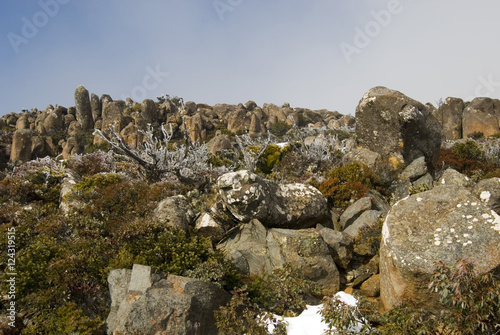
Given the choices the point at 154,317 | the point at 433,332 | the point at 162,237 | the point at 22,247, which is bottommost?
the point at 433,332

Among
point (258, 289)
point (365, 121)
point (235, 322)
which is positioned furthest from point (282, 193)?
point (365, 121)

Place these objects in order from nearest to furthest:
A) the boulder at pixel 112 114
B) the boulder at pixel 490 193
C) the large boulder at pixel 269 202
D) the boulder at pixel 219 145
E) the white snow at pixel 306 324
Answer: the white snow at pixel 306 324, the boulder at pixel 490 193, the large boulder at pixel 269 202, the boulder at pixel 219 145, the boulder at pixel 112 114

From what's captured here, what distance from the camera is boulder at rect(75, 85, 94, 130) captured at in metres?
63.6

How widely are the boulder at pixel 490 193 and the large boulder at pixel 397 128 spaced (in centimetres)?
417

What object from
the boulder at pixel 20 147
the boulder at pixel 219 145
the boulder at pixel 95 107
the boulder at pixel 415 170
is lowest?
the boulder at pixel 415 170

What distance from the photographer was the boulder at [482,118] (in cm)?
3772

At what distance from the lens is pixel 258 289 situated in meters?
6.76

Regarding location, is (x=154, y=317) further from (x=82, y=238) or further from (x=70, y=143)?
(x=70, y=143)

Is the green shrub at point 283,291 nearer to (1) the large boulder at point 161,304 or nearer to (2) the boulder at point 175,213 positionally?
(1) the large boulder at point 161,304

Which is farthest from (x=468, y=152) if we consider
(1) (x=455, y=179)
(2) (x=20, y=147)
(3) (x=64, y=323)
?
(2) (x=20, y=147)

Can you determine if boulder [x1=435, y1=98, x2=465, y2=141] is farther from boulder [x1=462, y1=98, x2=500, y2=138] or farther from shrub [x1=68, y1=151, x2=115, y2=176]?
shrub [x1=68, y1=151, x2=115, y2=176]

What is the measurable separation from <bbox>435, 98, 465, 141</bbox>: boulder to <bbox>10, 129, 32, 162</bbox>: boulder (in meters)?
50.4

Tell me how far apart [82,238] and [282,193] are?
4883 millimetres

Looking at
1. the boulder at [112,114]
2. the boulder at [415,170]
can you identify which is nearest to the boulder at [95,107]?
the boulder at [112,114]
